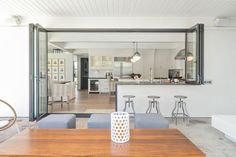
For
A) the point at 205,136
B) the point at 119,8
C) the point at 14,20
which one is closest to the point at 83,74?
the point at 14,20

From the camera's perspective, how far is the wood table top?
1986 millimetres

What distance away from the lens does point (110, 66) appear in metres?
14.5

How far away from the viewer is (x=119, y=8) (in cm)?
578

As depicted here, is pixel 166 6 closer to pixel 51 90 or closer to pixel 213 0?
pixel 213 0

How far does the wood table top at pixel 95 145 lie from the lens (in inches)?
78.2

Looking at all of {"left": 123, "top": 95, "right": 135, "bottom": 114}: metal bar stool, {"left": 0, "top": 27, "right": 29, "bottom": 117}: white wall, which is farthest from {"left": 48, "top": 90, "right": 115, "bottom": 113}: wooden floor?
{"left": 0, "top": 27, "right": 29, "bottom": 117}: white wall

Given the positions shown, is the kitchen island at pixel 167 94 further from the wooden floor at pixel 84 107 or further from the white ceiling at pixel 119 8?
the white ceiling at pixel 119 8

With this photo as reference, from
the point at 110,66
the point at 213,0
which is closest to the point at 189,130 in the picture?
the point at 213,0

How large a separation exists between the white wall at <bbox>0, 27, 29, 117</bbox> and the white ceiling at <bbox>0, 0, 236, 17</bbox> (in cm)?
56

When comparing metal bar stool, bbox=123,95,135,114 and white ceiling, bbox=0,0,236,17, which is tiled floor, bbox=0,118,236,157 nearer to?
metal bar stool, bbox=123,95,135,114

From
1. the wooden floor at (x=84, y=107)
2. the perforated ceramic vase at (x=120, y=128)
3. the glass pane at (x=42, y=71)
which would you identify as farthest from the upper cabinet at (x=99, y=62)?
the perforated ceramic vase at (x=120, y=128)

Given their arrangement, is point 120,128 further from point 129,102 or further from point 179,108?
Result: point 179,108

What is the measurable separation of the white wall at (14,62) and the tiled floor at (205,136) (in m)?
0.94

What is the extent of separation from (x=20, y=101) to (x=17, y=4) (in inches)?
104
